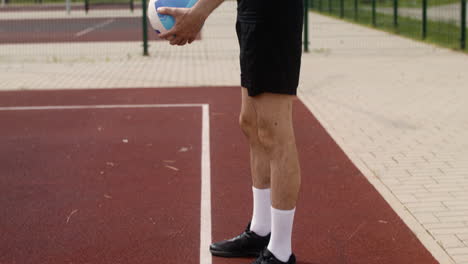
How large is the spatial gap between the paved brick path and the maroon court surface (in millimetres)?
232

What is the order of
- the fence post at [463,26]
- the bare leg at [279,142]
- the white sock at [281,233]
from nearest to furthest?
the bare leg at [279,142] → the white sock at [281,233] → the fence post at [463,26]

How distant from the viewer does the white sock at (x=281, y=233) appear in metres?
3.80

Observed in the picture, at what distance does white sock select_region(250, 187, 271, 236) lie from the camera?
4082 mm

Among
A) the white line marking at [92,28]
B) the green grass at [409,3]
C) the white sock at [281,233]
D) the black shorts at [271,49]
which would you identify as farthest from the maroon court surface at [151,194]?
the white line marking at [92,28]

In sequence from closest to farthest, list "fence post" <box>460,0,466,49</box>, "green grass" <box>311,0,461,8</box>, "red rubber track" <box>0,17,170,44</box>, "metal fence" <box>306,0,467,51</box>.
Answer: "fence post" <box>460,0,466,49</box> < "metal fence" <box>306,0,467,51</box> < "green grass" <box>311,0,461,8</box> < "red rubber track" <box>0,17,170,44</box>

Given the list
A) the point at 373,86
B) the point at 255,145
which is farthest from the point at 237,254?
the point at 373,86

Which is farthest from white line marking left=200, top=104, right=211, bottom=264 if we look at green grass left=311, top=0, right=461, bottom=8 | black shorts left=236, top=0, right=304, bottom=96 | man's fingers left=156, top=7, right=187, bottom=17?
green grass left=311, top=0, right=461, bottom=8

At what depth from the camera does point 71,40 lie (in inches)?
779

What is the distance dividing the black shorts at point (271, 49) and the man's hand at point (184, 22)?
0.22m

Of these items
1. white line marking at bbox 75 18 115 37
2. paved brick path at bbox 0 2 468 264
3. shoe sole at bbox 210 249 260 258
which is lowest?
white line marking at bbox 75 18 115 37

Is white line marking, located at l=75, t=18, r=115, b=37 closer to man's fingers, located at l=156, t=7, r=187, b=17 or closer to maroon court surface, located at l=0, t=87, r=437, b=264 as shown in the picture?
maroon court surface, located at l=0, t=87, r=437, b=264

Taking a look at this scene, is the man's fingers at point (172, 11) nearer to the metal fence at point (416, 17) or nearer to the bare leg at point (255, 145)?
the bare leg at point (255, 145)

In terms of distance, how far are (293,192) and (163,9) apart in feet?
3.53

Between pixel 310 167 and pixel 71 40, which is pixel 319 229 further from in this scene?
pixel 71 40
